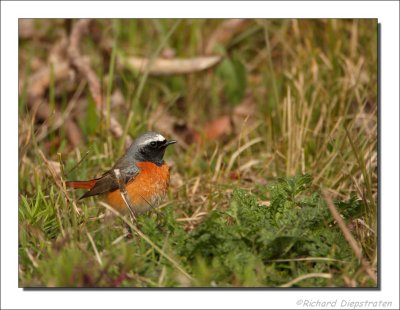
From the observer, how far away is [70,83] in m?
7.96

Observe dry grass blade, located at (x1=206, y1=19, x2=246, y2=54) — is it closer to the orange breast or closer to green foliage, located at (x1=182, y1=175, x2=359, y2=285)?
the orange breast

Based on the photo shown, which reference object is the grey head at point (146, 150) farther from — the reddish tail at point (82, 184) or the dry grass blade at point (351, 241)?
the dry grass blade at point (351, 241)

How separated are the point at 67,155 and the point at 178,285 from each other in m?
2.88

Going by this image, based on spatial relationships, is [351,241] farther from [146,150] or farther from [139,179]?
[146,150]

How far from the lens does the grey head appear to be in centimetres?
581

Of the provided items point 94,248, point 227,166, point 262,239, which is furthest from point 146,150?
point 262,239

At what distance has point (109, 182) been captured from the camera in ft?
18.5

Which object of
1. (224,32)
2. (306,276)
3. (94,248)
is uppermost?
(224,32)

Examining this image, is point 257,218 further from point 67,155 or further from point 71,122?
point 71,122

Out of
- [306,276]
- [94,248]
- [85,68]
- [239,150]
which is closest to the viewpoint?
[306,276]

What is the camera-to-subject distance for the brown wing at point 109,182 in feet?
18.4

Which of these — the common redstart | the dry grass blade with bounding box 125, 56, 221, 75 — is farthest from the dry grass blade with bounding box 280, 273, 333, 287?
the dry grass blade with bounding box 125, 56, 221, 75

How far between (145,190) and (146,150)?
42 centimetres

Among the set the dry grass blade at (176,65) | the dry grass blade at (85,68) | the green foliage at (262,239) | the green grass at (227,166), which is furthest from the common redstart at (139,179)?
the dry grass blade at (176,65)
